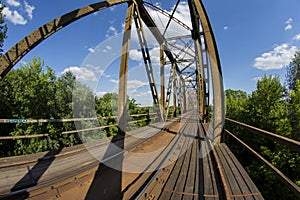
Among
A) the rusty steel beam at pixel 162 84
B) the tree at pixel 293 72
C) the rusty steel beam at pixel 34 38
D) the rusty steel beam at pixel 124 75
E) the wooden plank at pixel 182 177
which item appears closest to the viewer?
the wooden plank at pixel 182 177

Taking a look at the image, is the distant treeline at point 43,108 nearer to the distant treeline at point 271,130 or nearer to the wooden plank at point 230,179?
the wooden plank at point 230,179

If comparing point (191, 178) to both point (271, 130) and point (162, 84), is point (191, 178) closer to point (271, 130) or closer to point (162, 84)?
point (162, 84)

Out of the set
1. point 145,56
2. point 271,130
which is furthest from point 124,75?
point 271,130

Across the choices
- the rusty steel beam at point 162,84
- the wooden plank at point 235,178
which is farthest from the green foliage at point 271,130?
the wooden plank at point 235,178

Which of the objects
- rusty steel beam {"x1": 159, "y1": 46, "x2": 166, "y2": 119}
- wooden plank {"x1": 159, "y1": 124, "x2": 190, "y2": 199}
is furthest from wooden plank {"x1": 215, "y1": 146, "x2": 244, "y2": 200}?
rusty steel beam {"x1": 159, "y1": 46, "x2": 166, "y2": 119}

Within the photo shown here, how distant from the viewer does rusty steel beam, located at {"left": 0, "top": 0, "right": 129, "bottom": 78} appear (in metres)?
2.48

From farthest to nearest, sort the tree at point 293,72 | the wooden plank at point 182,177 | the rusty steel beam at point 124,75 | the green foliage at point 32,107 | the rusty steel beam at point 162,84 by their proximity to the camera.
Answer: the tree at point 293,72 < the green foliage at point 32,107 < the rusty steel beam at point 162,84 < the rusty steel beam at point 124,75 < the wooden plank at point 182,177

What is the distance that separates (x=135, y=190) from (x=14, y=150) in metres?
19.9

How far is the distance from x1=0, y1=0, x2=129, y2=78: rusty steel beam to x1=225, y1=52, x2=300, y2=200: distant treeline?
16.9 meters

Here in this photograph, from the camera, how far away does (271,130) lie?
23.1m

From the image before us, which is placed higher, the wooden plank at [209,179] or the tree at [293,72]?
the tree at [293,72]

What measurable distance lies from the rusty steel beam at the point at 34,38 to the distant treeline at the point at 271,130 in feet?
55.5

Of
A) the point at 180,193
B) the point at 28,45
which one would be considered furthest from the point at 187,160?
the point at 28,45

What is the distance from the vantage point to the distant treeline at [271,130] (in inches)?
690
